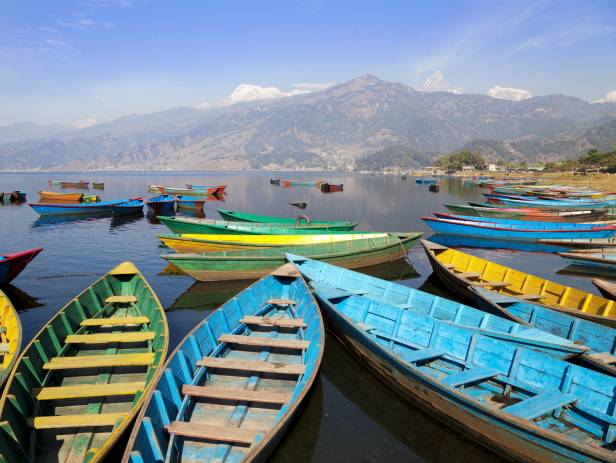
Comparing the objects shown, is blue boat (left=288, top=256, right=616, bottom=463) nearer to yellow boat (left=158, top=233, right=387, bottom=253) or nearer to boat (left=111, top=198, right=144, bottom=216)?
yellow boat (left=158, top=233, right=387, bottom=253)

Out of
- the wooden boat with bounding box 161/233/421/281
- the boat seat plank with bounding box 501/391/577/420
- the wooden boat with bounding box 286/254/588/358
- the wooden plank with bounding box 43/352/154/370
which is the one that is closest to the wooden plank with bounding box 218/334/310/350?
the wooden plank with bounding box 43/352/154/370

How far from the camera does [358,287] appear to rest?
14.3m

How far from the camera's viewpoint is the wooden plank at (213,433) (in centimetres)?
595

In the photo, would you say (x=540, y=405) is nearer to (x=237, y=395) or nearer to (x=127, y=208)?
(x=237, y=395)

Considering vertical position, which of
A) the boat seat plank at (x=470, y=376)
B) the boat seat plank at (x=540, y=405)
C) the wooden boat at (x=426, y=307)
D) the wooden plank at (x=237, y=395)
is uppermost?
the wooden boat at (x=426, y=307)

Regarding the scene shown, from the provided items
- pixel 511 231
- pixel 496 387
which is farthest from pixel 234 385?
pixel 511 231

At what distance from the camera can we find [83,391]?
6957mm

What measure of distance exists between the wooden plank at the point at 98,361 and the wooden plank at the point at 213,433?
2.44 m

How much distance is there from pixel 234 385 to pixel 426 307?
6.98 m

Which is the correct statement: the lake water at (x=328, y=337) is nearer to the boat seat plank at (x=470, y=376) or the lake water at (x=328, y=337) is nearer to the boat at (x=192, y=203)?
the boat seat plank at (x=470, y=376)

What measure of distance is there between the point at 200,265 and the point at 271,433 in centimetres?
1295

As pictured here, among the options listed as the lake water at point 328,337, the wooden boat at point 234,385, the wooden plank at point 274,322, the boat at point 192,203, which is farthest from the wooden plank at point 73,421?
the boat at point 192,203

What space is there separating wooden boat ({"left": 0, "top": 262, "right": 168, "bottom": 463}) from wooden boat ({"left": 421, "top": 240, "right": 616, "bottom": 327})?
11.7m

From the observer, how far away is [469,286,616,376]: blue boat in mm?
9061
